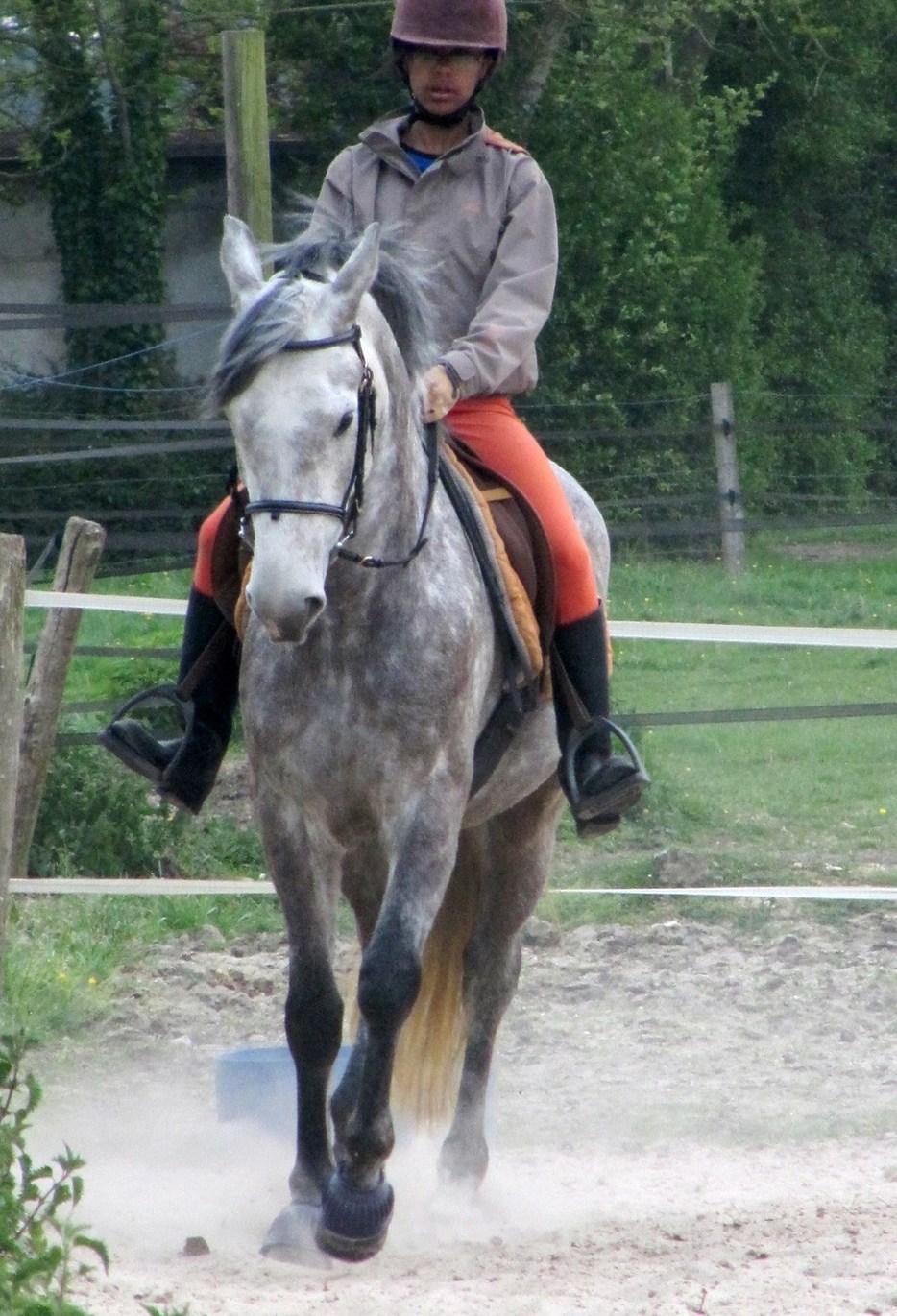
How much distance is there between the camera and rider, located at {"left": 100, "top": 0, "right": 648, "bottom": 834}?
408 cm

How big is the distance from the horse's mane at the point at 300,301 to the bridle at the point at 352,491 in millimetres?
61

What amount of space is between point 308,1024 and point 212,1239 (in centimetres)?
57

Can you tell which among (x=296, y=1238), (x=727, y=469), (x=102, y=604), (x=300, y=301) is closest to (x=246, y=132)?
(x=102, y=604)

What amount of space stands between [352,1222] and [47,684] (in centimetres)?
294

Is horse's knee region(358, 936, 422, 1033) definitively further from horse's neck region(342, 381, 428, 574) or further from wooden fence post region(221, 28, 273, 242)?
wooden fence post region(221, 28, 273, 242)

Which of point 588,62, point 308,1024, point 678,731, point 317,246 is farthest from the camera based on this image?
point 588,62

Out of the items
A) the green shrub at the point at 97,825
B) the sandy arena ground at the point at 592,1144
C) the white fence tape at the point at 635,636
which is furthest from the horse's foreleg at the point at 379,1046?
the green shrub at the point at 97,825

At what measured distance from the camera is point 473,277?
4246 mm

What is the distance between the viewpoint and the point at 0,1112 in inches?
120

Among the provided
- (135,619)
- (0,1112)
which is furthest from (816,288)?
(0,1112)

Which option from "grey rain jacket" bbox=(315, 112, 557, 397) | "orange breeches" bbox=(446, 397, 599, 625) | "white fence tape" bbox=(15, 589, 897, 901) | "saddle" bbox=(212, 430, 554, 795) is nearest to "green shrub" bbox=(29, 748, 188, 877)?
"white fence tape" bbox=(15, 589, 897, 901)

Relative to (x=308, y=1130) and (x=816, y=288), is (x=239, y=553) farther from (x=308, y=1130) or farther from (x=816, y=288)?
(x=816, y=288)

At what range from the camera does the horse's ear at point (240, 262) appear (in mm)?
3494

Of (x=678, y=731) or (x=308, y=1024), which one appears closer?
(x=308, y=1024)
